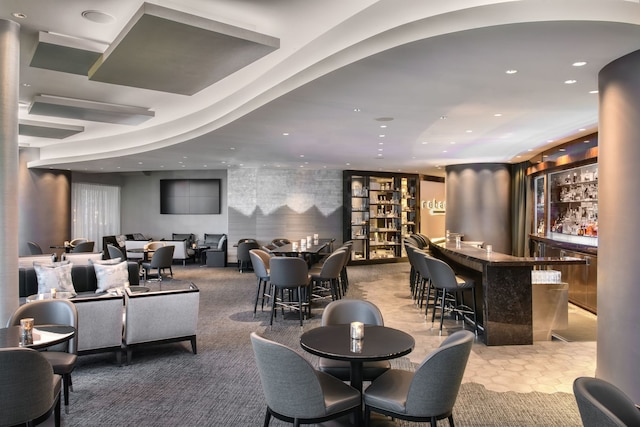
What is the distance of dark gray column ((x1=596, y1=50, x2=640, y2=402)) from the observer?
3.61 m

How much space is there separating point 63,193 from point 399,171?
10.0 meters

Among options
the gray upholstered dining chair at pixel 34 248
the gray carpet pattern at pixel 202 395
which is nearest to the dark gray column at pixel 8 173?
the gray carpet pattern at pixel 202 395

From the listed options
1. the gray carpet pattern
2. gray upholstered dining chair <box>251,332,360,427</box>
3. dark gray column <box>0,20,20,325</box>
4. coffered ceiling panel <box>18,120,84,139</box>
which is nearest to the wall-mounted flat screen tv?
coffered ceiling panel <box>18,120,84,139</box>

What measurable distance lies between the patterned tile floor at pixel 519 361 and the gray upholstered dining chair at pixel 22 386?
345 centimetres

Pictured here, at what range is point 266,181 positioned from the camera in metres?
13.3

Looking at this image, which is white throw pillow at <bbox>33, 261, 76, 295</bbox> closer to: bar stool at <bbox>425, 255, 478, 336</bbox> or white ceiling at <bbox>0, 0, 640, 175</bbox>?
white ceiling at <bbox>0, 0, 640, 175</bbox>

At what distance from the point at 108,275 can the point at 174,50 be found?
3872 millimetres

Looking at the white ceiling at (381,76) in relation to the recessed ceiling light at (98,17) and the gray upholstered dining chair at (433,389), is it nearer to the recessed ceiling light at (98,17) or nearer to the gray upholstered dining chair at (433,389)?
the recessed ceiling light at (98,17)

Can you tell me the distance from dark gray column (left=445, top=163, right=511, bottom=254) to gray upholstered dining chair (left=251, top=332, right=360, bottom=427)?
1003 centimetres

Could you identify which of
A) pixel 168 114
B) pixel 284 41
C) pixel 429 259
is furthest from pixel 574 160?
pixel 168 114

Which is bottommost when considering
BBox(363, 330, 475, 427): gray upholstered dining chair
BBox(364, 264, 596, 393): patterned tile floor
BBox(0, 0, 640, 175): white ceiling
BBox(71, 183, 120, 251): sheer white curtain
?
BBox(364, 264, 596, 393): patterned tile floor

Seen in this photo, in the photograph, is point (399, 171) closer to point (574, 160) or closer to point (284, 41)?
point (574, 160)

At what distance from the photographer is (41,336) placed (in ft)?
10.9

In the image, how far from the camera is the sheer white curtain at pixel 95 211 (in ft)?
47.2
